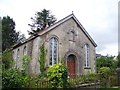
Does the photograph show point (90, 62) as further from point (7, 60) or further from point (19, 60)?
point (7, 60)

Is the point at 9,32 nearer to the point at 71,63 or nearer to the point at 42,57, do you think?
the point at 71,63

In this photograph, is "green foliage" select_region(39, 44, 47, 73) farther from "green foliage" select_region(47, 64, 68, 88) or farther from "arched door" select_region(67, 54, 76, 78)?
"green foliage" select_region(47, 64, 68, 88)

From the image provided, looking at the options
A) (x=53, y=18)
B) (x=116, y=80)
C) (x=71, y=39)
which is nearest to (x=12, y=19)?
(x=53, y=18)

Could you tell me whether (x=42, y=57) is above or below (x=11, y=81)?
above

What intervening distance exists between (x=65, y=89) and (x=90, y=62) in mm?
15437

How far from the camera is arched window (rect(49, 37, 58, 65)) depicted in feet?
92.5

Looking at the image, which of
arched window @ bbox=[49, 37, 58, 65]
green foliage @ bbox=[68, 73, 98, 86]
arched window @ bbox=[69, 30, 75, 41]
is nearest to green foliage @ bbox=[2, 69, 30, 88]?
green foliage @ bbox=[68, 73, 98, 86]

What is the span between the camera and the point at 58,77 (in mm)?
17750

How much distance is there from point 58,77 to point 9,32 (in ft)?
135

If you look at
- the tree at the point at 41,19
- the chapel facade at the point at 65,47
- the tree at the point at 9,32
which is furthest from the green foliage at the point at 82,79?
the tree at the point at 41,19

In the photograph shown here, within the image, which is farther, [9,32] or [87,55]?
[9,32]

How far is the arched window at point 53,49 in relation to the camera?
28.2m

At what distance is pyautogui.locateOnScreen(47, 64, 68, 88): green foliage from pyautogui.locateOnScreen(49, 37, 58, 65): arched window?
31.1ft

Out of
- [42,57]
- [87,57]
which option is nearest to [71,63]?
[87,57]
